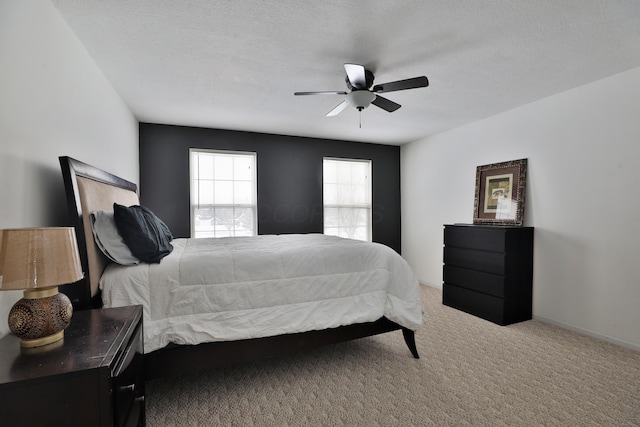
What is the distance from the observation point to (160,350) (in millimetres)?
1759

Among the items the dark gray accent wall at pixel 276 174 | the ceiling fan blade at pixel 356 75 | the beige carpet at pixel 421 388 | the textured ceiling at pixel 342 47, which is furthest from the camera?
the dark gray accent wall at pixel 276 174

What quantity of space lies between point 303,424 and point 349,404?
330mm

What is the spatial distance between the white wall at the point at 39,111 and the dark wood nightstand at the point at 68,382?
0.52 metres

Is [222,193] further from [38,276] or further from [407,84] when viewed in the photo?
[38,276]

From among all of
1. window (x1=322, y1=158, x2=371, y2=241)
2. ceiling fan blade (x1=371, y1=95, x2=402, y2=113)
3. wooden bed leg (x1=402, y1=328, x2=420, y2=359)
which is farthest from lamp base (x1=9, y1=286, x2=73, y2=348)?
window (x1=322, y1=158, x2=371, y2=241)

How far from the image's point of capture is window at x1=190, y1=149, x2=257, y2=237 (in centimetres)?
443

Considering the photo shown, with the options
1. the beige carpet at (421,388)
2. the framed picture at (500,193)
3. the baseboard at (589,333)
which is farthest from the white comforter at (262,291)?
the framed picture at (500,193)

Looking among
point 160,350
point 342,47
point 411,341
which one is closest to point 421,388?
point 411,341

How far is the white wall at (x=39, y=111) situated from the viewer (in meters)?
1.35

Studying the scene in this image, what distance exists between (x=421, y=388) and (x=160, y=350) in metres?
1.70

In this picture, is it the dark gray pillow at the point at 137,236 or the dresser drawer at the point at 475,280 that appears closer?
the dark gray pillow at the point at 137,236

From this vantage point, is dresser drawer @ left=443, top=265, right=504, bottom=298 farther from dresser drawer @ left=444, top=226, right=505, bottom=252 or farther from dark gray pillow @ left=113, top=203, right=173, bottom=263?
dark gray pillow @ left=113, top=203, right=173, bottom=263

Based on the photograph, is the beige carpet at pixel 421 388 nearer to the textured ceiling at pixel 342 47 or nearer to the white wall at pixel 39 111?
the white wall at pixel 39 111

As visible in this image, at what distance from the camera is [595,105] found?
2904 mm
